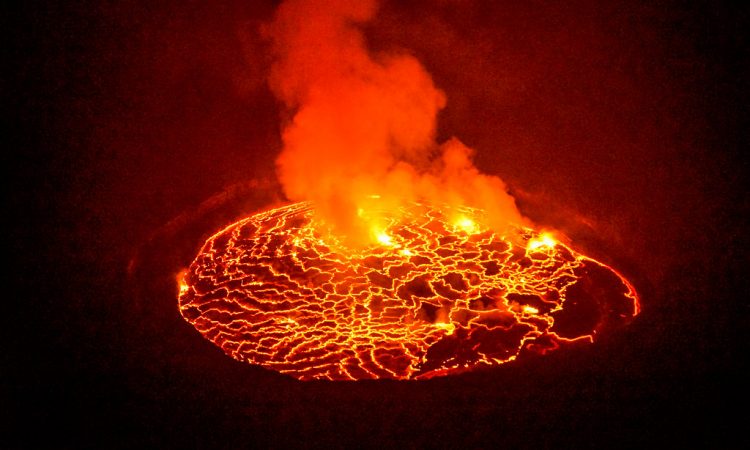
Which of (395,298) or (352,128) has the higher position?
(352,128)

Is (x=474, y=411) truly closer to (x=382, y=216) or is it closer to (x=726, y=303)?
(x=726, y=303)

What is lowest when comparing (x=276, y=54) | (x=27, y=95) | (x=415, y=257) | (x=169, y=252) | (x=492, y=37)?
(x=169, y=252)

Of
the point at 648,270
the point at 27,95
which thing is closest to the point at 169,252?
the point at 27,95

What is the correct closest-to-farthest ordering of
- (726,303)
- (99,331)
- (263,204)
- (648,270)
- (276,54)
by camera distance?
(99,331), (726,303), (648,270), (263,204), (276,54)

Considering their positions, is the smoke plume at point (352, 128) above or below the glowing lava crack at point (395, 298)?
above

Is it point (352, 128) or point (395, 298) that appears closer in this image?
point (395, 298)
